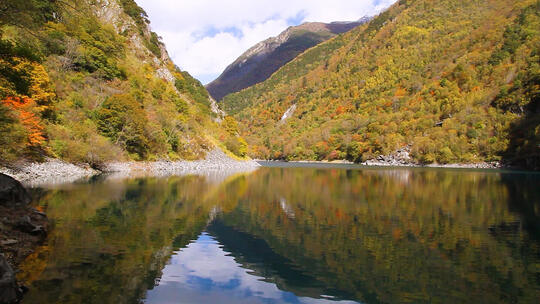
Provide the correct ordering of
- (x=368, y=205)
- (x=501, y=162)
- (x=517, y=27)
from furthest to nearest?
(x=517, y=27) → (x=501, y=162) → (x=368, y=205)

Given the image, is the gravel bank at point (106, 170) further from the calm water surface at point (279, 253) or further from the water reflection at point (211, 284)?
the water reflection at point (211, 284)

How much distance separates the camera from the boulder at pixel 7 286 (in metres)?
7.26

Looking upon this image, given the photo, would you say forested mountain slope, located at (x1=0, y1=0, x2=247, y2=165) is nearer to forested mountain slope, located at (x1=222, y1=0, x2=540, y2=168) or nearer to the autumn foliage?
the autumn foliage

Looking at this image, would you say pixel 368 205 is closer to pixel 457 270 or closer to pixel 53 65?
pixel 457 270

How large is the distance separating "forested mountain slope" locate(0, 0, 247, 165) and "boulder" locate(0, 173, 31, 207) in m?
4.36

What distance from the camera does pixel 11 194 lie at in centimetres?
1495

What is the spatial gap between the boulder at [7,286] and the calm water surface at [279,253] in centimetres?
41

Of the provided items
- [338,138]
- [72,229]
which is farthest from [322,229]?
[338,138]

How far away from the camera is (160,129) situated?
189 ft

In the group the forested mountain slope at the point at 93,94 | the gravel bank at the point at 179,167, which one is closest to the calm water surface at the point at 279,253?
the forested mountain slope at the point at 93,94

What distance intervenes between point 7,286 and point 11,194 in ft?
30.7

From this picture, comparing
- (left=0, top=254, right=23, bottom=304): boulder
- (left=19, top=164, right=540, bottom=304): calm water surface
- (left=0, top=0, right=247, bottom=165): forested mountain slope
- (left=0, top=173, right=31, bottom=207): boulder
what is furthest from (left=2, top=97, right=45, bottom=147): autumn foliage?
(left=0, top=254, right=23, bottom=304): boulder

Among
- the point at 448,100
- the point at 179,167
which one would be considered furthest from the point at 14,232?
the point at 448,100

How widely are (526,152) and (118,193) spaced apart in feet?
282
